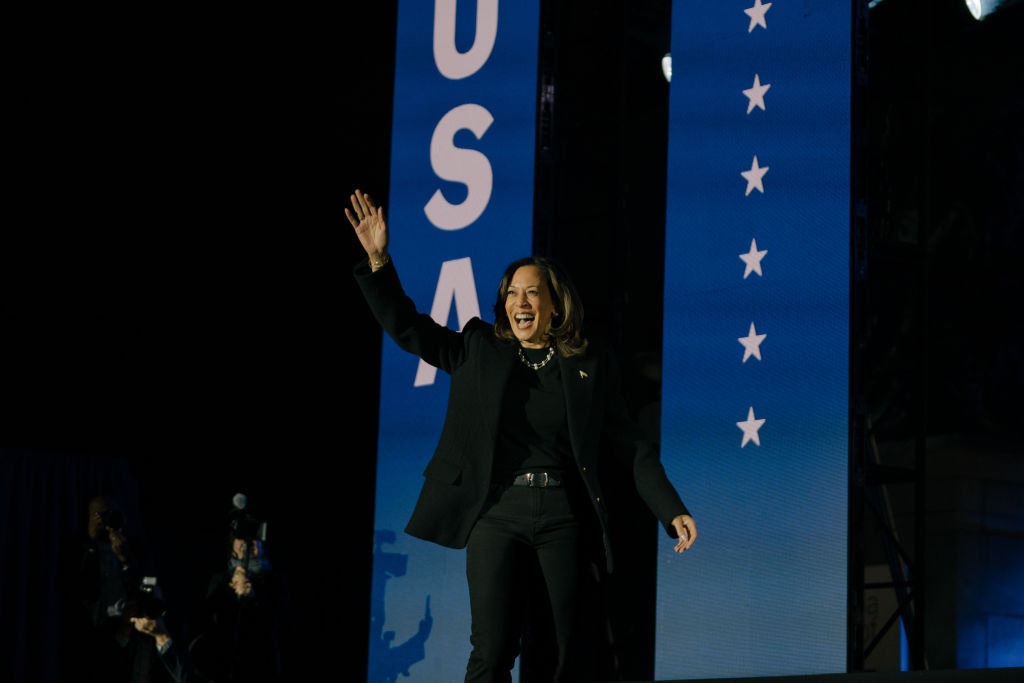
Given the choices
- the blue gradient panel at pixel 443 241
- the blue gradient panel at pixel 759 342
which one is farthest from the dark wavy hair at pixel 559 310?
the blue gradient panel at pixel 443 241

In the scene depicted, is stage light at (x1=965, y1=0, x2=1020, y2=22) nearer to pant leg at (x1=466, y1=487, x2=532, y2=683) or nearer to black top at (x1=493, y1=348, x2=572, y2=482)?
black top at (x1=493, y1=348, x2=572, y2=482)

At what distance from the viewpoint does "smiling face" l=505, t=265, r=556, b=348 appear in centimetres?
280

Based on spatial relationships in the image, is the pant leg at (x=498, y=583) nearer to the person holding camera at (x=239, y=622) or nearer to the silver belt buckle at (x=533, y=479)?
the silver belt buckle at (x=533, y=479)

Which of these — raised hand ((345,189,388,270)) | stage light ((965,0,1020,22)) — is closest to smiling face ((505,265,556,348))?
raised hand ((345,189,388,270))

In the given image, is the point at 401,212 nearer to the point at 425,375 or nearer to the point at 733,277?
the point at 425,375

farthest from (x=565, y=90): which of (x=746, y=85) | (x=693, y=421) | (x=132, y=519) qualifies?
(x=132, y=519)

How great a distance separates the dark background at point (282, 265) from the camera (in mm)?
7418

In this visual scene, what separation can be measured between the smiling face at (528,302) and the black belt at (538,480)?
0.32m

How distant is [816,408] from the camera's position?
500cm

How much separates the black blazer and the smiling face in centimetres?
6

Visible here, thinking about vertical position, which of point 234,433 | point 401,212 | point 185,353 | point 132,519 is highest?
point 401,212

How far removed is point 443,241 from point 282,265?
259cm

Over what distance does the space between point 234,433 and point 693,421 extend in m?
4.03

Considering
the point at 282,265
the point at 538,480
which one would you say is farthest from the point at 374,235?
the point at 282,265
